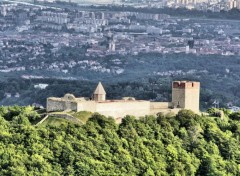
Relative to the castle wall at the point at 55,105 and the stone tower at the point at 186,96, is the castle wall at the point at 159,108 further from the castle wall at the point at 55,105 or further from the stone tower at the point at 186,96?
the castle wall at the point at 55,105

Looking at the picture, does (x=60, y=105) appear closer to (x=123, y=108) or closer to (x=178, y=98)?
(x=123, y=108)

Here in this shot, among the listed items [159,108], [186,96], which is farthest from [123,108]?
[186,96]

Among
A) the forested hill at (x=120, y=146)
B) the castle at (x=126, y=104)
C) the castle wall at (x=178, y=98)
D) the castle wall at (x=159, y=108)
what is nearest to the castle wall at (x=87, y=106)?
the castle at (x=126, y=104)

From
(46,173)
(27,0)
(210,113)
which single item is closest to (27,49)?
(27,0)

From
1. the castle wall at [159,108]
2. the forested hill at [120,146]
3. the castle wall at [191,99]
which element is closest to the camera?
the forested hill at [120,146]

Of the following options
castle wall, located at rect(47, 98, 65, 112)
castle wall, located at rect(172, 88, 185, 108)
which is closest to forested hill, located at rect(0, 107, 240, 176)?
castle wall, located at rect(47, 98, 65, 112)

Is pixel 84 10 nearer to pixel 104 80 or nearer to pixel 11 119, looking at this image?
pixel 104 80
